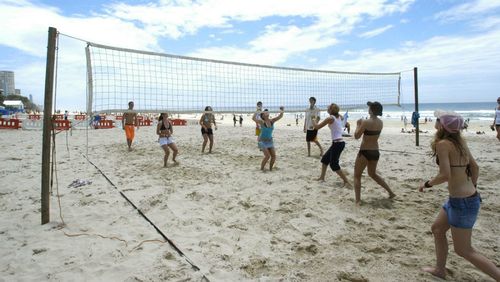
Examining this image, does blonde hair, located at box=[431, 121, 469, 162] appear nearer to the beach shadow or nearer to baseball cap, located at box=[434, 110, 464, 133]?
baseball cap, located at box=[434, 110, 464, 133]

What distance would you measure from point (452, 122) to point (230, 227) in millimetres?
2462

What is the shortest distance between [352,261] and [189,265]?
1.48 meters

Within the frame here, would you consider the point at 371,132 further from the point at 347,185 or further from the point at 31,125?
the point at 31,125

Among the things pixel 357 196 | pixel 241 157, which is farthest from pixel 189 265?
pixel 241 157

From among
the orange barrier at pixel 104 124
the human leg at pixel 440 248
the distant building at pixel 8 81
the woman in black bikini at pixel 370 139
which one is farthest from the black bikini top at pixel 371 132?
the distant building at pixel 8 81

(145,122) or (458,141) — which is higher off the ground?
(145,122)

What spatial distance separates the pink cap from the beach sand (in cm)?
125

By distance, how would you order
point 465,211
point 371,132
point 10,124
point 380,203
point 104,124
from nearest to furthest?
point 465,211
point 371,132
point 380,203
point 10,124
point 104,124

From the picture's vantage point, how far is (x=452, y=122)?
91.8 inches

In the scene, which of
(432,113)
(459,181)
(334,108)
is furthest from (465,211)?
(432,113)

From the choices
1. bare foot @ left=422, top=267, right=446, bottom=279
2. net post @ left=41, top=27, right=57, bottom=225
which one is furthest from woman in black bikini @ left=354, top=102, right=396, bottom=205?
net post @ left=41, top=27, right=57, bottom=225

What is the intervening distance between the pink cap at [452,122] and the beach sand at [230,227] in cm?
125

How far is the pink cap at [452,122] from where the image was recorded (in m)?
2.32

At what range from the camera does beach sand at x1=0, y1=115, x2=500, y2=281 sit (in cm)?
277
